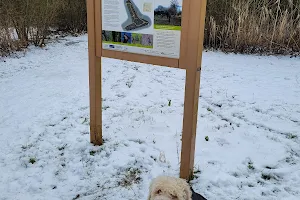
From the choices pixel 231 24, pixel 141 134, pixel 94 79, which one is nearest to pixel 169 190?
pixel 94 79

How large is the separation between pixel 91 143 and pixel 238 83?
137 inches

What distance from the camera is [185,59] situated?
8.93 ft

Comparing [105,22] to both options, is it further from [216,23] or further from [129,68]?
[216,23]

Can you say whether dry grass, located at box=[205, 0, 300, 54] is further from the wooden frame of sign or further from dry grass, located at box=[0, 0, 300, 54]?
the wooden frame of sign

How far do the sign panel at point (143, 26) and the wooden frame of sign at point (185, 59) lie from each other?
5 cm

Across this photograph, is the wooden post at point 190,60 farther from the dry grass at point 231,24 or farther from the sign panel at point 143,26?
the dry grass at point 231,24

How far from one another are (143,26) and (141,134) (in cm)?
157

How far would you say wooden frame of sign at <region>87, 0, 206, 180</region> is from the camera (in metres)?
2.60

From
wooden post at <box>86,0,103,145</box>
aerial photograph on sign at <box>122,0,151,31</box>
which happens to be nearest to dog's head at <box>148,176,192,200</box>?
aerial photograph on sign at <box>122,0,151,31</box>

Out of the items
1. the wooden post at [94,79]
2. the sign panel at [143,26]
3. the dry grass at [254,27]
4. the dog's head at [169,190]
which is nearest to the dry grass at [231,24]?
the dry grass at [254,27]

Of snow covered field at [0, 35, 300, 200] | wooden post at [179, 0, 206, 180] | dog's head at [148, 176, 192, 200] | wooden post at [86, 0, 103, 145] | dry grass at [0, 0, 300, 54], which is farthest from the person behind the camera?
dry grass at [0, 0, 300, 54]

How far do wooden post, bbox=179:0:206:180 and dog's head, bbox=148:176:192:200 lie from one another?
2.79ft

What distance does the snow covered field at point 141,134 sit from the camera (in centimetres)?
303

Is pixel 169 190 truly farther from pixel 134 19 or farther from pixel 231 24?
pixel 231 24
